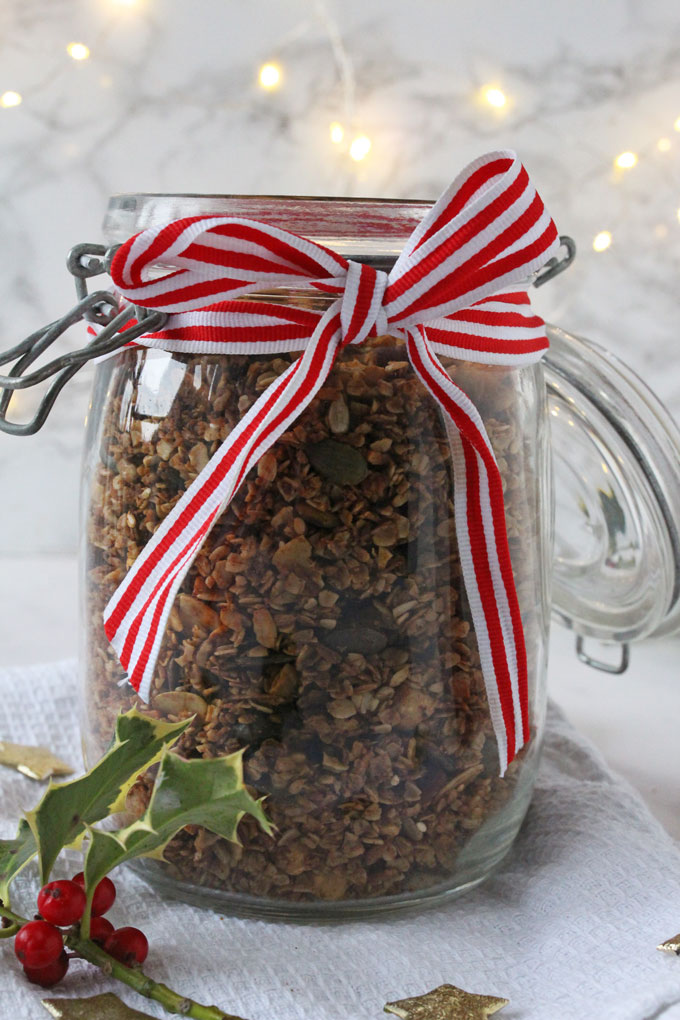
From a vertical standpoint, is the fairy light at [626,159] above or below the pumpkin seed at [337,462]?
above

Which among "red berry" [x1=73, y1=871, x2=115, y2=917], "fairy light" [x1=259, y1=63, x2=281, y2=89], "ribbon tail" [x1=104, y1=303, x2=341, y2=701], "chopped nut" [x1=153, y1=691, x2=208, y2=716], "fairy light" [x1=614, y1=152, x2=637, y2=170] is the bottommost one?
"red berry" [x1=73, y1=871, x2=115, y2=917]

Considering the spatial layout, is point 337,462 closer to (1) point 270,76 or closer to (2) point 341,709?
(2) point 341,709

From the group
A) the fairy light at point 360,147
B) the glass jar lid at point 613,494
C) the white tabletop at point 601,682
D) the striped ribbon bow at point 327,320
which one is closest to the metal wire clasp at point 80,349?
the striped ribbon bow at point 327,320

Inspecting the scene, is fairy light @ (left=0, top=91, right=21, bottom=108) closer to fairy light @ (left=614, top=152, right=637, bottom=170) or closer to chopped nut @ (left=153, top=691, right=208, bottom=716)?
fairy light @ (left=614, top=152, right=637, bottom=170)

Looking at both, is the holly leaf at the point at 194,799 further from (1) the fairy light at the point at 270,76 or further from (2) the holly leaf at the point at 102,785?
(1) the fairy light at the point at 270,76

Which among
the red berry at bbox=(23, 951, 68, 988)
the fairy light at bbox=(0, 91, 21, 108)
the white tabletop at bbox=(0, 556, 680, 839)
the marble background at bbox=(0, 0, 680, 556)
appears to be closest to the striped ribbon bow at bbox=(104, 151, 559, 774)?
the red berry at bbox=(23, 951, 68, 988)
